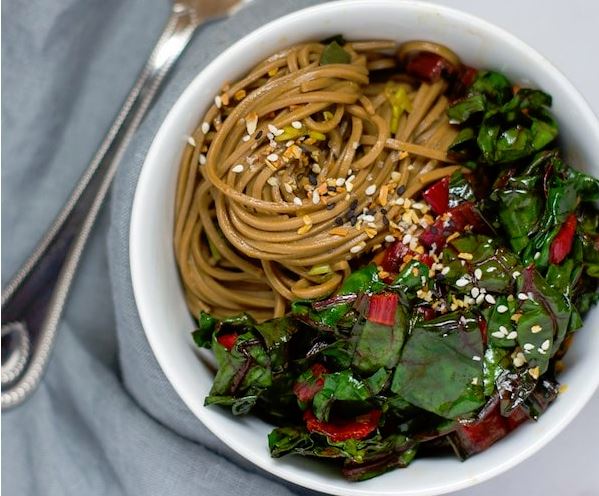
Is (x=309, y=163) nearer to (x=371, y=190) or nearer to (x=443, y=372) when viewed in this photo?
(x=371, y=190)

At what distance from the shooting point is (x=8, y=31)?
8.24 feet

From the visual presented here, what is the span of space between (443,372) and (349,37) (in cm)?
87

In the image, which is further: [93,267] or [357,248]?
[93,267]

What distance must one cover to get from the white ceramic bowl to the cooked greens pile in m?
Result: 0.04

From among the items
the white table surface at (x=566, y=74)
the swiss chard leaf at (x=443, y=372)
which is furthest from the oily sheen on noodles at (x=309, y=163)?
the white table surface at (x=566, y=74)

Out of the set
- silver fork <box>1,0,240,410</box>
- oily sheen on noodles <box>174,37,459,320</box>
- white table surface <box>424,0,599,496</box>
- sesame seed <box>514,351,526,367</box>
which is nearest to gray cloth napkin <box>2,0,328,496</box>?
silver fork <box>1,0,240,410</box>

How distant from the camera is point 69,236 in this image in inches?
105

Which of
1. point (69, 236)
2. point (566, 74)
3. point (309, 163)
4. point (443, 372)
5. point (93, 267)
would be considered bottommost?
point (93, 267)

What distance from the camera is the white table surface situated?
91.9 inches

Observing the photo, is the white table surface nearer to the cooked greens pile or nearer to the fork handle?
the cooked greens pile

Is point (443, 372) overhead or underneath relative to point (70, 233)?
→ overhead

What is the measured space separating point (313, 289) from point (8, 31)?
1242 millimetres

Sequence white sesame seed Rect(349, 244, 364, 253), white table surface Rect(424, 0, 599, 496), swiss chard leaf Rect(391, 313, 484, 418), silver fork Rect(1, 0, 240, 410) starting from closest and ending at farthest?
swiss chard leaf Rect(391, 313, 484, 418)
white sesame seed Rect(349, 244, 364, 253)
white table surface Rect(424, 0, 599, 496)
silver fork Rect(1, 0, 240, 410)

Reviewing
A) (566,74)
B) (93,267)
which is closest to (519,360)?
(566,74)
